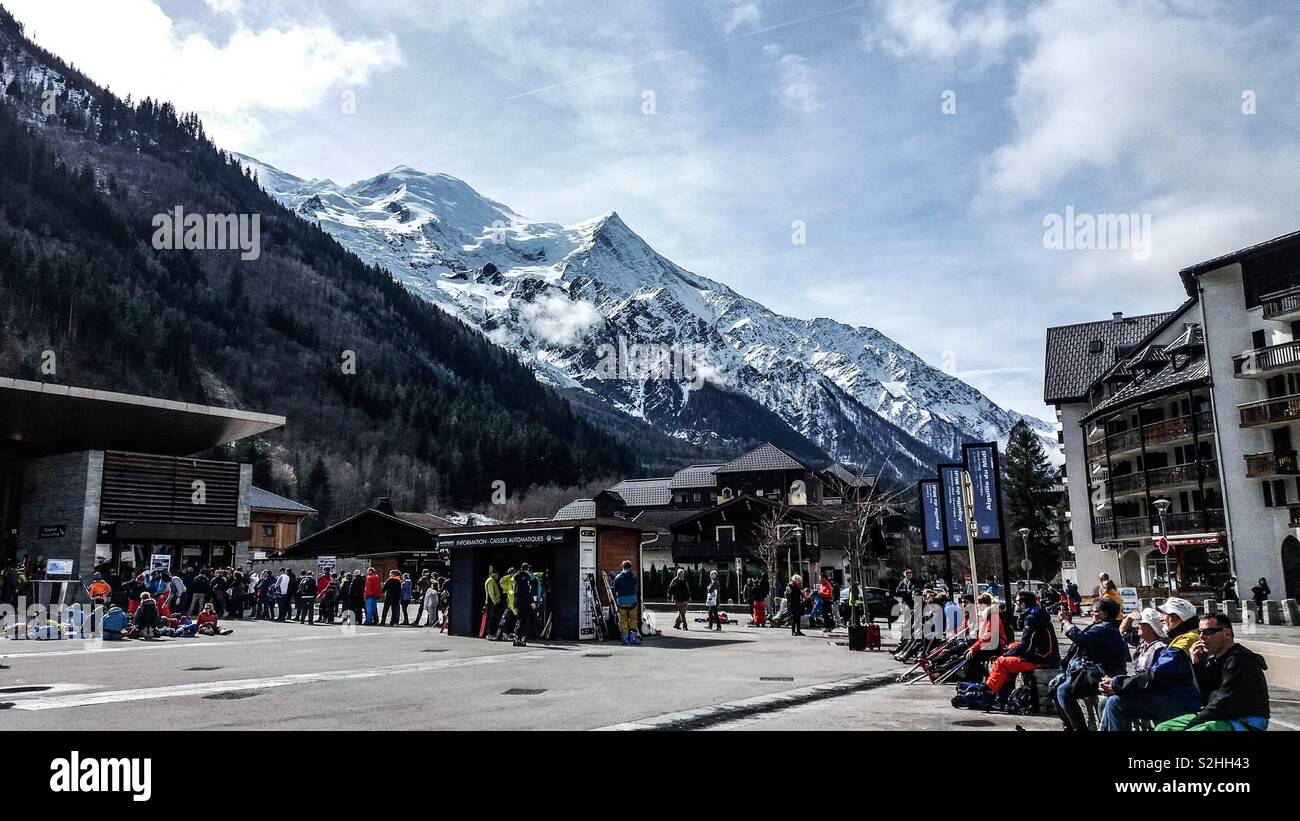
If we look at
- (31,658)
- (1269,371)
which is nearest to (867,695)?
(31,658)

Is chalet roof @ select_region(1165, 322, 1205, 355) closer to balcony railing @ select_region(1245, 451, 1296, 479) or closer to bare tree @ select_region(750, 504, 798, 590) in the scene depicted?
balcony railing @ select_region(1245, 451, 1296, 479)

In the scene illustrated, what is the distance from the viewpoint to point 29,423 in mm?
30250

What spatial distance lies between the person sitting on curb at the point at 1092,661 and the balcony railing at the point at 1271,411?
43.0m

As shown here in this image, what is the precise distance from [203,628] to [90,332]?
10015 cm

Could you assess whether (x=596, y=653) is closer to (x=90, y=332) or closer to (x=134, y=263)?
(x=90, y=332)

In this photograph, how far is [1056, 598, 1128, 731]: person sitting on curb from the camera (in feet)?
25.8

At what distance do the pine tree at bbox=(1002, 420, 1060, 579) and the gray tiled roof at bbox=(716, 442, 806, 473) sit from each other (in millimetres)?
21443

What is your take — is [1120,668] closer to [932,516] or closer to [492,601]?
[492,601]

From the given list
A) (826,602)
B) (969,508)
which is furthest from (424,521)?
(969,508)

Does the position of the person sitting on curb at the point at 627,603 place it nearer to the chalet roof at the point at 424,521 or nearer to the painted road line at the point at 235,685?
the painted road line at the point at 235,685

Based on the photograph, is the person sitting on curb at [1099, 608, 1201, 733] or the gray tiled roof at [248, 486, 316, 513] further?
the gray tiled roof at [248, 486, 316, 513]

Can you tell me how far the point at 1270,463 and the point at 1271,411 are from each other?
2.52 m

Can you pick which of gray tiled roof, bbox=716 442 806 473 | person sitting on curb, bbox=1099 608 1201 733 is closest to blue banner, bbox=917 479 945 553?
person sitting on curb, bbox=1099 608 1201 733

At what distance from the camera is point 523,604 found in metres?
19.2
